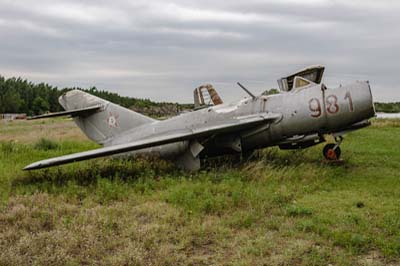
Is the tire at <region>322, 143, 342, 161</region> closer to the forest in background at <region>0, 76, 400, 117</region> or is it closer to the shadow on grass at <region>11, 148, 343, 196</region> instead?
the shadow on grass at <region>11, 148, 343, 196</region>

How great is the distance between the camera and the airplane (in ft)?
32.5

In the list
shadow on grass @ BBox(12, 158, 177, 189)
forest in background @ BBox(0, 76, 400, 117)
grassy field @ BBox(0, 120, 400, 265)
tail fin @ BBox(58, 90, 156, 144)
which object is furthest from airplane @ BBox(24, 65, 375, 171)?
forest in background @ BBox(0, 76, 400, 117)

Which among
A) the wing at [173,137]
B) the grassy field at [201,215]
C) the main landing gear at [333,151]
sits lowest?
the grassy field at [201,215]

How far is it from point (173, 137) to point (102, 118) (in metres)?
3.20

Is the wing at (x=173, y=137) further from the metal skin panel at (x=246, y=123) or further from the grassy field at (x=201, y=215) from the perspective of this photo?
the grassy field at (x=201, y=215)

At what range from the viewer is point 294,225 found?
588 cm

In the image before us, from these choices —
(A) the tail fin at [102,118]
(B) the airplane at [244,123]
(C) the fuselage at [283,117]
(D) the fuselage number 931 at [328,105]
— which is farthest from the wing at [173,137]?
(A) the tail fin at [102,118]

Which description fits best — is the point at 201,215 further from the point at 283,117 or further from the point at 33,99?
the point at 33,99

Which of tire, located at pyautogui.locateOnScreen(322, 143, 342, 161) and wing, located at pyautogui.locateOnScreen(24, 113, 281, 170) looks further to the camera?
tire, located at pyautogui.locateOnScreen(322, 143, 342, 161)

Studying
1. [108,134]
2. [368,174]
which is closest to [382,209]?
[368,174]

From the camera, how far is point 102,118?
12.0 m

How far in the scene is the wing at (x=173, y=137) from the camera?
28.9 ft

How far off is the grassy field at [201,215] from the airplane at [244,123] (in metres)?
0.57

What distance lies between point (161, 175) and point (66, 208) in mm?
3195
